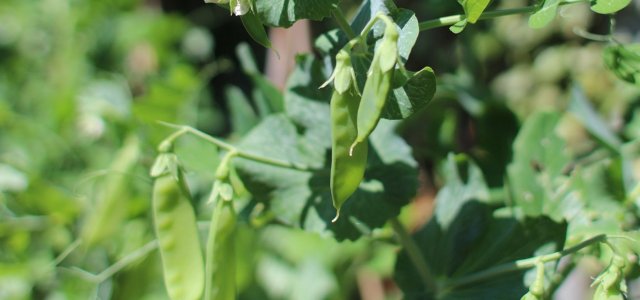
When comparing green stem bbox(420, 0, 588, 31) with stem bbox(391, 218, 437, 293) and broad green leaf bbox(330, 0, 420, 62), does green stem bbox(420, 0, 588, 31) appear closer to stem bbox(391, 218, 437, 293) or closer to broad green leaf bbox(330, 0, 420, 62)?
broad green leaf bbox(330, 0, 420, 62)

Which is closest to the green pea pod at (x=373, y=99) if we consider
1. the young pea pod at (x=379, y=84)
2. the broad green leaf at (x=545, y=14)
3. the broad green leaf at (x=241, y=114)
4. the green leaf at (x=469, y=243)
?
the young pea pod at (x=379, y=84)

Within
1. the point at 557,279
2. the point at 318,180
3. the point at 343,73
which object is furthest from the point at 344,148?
the point at 557,279

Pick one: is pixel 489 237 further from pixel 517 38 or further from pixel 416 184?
pixel 517 38

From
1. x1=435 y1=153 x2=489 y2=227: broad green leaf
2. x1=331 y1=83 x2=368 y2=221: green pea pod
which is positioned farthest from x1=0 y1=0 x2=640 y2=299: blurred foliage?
x1=331 y1=83 x2=368 y2=221: green pea pod

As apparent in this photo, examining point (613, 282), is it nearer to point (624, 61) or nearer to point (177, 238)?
point (624, 61)

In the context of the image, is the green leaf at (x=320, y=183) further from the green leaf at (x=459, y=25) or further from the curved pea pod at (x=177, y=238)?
the green leaf at (x=459, y=25)

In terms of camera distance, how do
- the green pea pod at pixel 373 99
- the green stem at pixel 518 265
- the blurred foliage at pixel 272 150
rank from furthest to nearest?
1. the blurred foliage at pixel 272 150
2. the green stem at pixel 518 265
3. the green pea pod at pixel 373 99

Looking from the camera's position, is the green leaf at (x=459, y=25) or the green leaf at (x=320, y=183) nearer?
the green leaf at (x=459, y=25)
